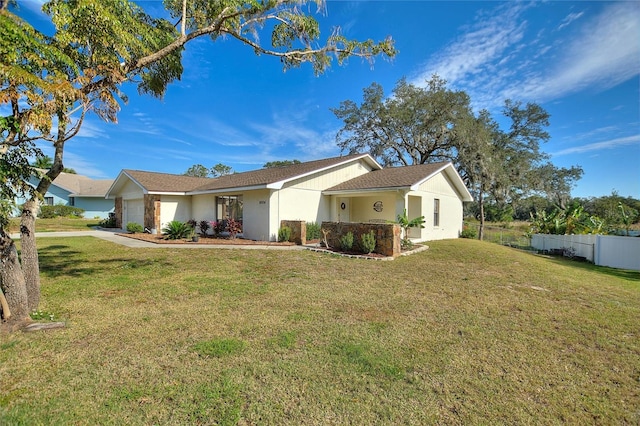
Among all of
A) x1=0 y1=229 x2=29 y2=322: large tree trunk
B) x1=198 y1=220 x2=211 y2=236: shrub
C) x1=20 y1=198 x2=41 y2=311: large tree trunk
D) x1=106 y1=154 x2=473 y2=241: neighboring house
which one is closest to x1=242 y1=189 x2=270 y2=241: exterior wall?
x1=106 y1=154 x2=473 y2=241: neighboring house

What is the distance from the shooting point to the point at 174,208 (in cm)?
1894

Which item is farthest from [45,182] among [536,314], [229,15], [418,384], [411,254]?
[411,254]

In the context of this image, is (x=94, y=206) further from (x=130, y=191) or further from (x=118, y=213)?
(x=130, y=191)

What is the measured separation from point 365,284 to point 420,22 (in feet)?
39.4

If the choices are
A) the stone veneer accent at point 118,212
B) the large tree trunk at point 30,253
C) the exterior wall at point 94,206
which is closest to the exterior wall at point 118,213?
the stone veneer accent at point 118,212

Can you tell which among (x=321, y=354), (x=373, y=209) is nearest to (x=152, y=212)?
(x=373, y=209)

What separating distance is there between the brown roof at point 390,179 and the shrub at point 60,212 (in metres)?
29.1

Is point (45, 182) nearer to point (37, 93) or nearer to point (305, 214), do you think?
point (37, 93)

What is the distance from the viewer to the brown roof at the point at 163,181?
1805 centimetres

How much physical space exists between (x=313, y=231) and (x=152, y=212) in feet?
34.9

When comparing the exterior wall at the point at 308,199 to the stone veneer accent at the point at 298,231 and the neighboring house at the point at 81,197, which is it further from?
the neighboring house at the point at 81,197

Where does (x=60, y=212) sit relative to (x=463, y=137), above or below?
below

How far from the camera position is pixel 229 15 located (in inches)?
237

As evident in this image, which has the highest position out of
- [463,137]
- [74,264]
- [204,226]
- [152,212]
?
[463,137]
